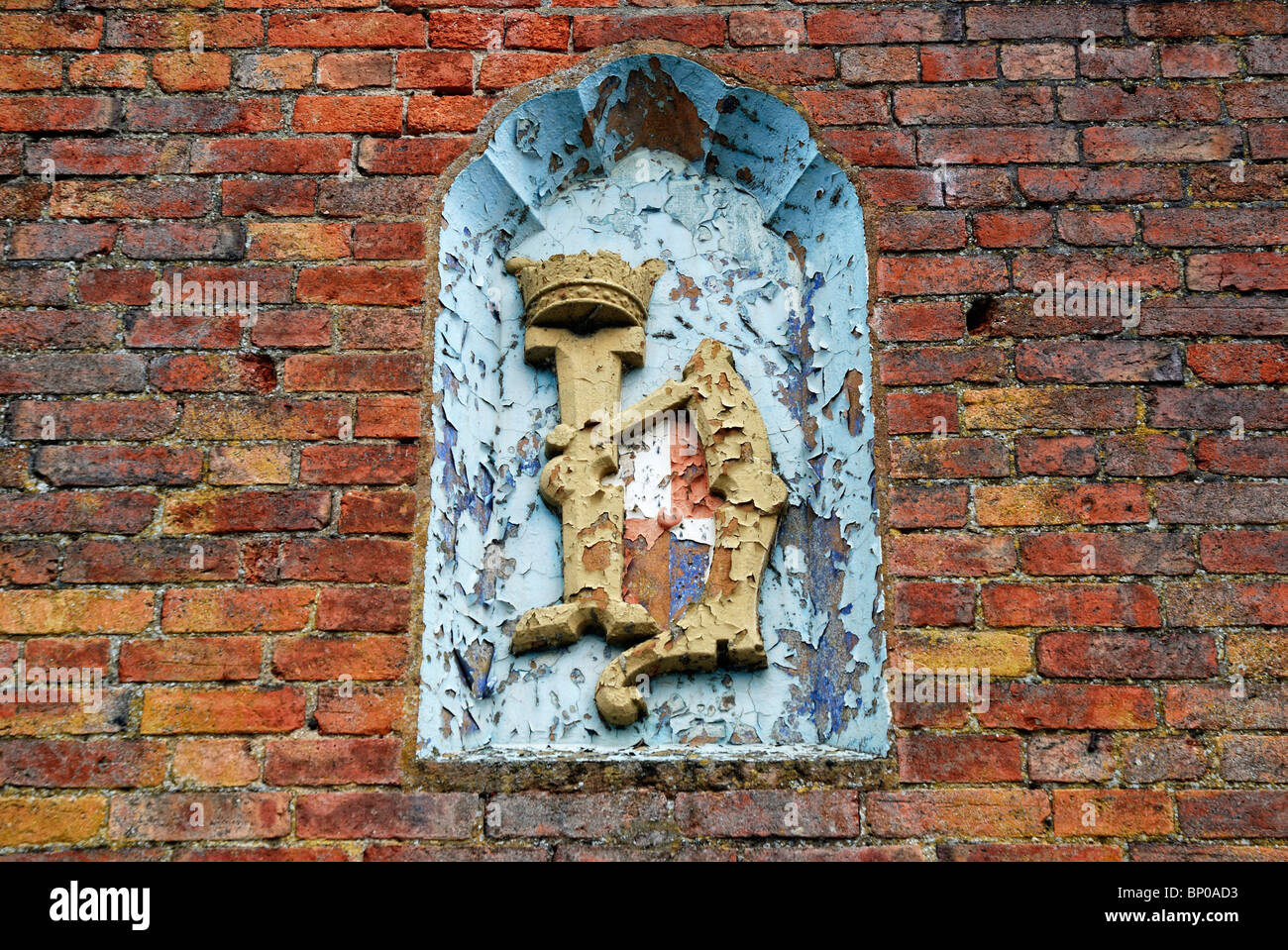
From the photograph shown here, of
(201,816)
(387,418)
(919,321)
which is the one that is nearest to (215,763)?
(201,816)

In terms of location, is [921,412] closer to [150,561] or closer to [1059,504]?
[1059,504]

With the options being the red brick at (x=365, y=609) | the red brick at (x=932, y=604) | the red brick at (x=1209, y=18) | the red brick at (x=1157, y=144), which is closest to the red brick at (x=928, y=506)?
the red brick at (x=932, y=604)

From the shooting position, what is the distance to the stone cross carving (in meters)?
2.23

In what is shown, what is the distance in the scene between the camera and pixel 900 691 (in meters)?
2.04

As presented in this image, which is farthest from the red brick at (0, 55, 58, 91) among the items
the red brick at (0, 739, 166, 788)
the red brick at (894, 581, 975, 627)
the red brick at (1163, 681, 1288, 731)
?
the red brick at (1163, 681, 1288, 731)

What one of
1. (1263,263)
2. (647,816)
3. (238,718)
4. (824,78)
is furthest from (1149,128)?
(238,718)

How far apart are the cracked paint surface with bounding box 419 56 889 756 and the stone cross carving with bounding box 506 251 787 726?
0.05 m

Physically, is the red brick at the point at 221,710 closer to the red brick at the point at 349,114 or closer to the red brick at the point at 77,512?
the red brick at the point at 77,512

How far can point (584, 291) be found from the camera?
8.07 ft

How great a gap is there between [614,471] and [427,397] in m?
0.40

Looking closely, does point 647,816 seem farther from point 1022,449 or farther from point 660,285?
point 660,285

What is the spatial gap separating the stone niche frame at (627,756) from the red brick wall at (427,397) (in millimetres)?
13

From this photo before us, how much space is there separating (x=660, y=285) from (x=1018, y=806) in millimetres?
1288

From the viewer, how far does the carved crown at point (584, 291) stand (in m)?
2.47
